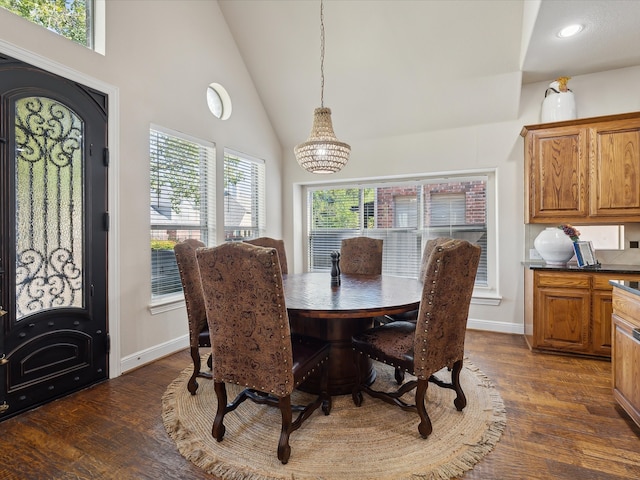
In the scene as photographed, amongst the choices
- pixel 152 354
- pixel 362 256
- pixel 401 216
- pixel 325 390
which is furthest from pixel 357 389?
pixel 401 216

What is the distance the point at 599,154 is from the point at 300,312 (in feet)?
11.0

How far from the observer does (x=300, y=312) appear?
2045 mm

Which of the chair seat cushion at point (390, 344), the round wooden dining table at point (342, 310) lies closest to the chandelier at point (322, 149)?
the round wooden dining table at point (342, 310)

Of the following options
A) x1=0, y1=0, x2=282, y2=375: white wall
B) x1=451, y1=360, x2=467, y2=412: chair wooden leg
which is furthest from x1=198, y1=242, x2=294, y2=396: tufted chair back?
x1=0, y1=0, x2=282, y2=375: white wall

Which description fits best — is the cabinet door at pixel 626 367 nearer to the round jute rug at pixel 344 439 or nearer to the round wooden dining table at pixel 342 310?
the round jute rug at pixel 344 439

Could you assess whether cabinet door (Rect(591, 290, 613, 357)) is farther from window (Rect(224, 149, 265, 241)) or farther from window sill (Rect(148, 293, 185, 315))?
window sill (Rect(148, 293, 185, 315))

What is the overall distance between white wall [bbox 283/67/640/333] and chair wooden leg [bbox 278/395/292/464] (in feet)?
10.3

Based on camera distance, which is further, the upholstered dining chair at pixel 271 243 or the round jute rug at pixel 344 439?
the upholstered dining chair at pixel 271 243

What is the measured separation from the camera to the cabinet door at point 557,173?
336 centimetres

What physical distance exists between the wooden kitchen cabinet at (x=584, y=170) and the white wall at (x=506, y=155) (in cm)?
36

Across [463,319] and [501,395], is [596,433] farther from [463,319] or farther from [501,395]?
[463,319]

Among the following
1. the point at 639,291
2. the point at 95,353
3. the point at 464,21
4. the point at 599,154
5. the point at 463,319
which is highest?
the point at 464,21

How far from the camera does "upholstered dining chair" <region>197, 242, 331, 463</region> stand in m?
1.64

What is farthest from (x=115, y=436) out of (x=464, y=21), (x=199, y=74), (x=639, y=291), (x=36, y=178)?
(x=464, y=21)
